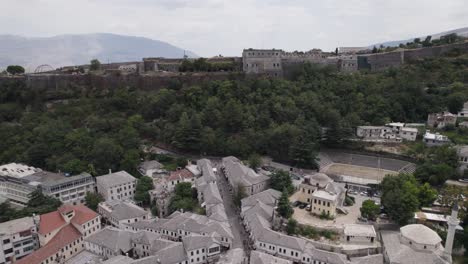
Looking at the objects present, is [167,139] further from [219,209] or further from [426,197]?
[426,197]

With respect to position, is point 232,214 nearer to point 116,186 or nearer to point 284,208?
point 284,208

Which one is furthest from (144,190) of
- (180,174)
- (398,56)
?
(398,56)

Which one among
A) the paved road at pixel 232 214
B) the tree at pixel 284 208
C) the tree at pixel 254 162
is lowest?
the paved road at pixel 232 214

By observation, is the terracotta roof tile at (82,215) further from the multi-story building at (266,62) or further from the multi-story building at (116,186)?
the multi-story building at (266,62)

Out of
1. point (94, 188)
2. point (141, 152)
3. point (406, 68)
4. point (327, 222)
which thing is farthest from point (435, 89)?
point (94, 188)

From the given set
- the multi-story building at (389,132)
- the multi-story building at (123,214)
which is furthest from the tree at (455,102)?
the multi-story building at (123,214)
